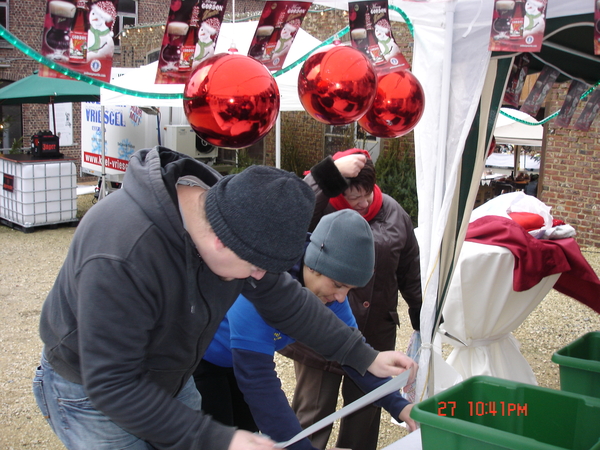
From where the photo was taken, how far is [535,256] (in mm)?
3066

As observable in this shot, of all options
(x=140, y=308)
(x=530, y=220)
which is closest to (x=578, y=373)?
(x=530, y=220)

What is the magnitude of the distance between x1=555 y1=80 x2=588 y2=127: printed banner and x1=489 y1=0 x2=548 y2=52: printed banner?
6.18 ft

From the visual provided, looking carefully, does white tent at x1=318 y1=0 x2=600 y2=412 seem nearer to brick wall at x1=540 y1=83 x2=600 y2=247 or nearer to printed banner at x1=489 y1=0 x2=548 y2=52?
printed banner at x1=489 y1=0 x2=548 y2=52

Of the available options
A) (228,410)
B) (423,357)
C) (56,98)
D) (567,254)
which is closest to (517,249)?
(567,254)

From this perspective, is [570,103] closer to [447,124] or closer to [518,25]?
[447,124]

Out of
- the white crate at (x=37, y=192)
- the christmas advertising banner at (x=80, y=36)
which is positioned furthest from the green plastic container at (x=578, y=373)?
the white crate at (x=37, y=192)

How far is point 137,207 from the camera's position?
126cm

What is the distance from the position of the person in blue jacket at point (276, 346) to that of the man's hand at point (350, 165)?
574 mm

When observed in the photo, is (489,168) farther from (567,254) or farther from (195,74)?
(195,74)

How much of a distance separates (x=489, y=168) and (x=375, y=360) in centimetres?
1593

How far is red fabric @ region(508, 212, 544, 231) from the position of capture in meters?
3.31

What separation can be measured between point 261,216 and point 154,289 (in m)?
0.30

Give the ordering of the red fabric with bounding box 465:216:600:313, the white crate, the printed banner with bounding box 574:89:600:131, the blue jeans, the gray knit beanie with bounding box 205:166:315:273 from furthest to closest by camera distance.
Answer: the white crate → the printed banner with bounding box 574:89:600:131 → the red fabric with bounding box 465:216:600:313 → the blue jeans → the gray knit beanie with bounding box 205:166:315:273
